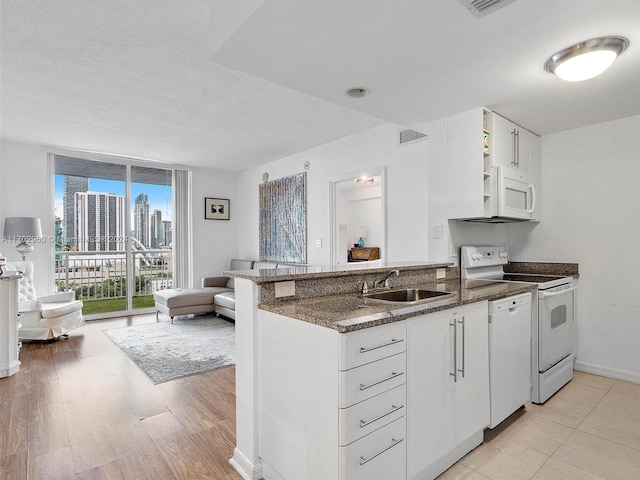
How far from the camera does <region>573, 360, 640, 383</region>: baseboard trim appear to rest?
2978 mm

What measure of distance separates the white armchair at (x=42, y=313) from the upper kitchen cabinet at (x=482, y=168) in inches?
178

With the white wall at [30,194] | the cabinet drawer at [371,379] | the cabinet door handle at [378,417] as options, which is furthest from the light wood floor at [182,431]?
the white wall at [30,194]

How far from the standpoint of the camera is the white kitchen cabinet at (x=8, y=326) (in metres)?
3.12

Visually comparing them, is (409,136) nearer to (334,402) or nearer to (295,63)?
(295,63)

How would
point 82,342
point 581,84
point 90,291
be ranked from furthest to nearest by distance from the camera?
point 90,291, point 82,342, point 581,84

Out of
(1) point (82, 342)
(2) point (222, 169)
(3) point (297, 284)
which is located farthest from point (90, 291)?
(3) point (297, 284)

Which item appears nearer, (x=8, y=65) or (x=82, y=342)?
(x=8, y=65)

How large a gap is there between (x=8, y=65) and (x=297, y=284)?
2904 mm

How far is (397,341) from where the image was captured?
1.55m

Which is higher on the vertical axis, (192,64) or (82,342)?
(192,64)

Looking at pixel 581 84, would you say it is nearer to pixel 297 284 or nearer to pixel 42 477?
pixel 297 284

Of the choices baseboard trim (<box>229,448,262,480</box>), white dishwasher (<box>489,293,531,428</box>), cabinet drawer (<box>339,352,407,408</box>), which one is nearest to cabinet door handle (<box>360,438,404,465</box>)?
cabinet drawer (<box>339,352,407,408</box>)

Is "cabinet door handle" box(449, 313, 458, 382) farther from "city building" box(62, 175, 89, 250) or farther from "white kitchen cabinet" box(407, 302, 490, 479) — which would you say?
"city building" box(62, 175, 89, 250)

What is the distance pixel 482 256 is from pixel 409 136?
1.52m
